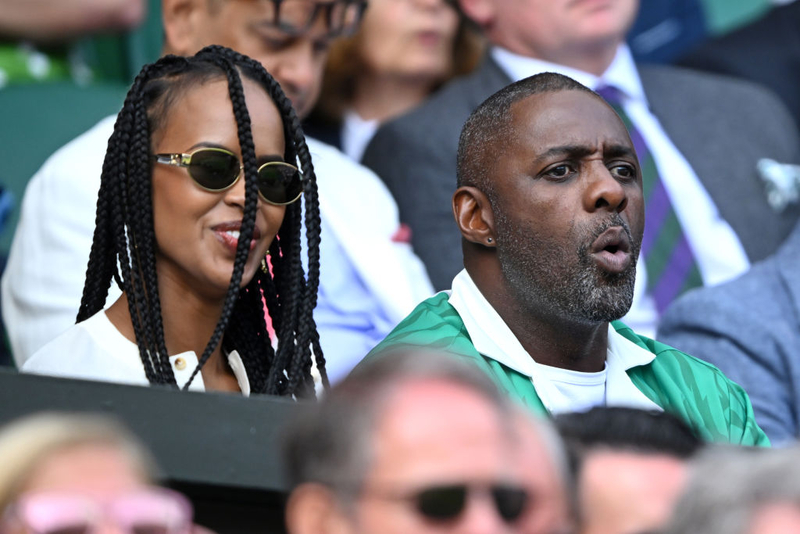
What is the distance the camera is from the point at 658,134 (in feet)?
13.8

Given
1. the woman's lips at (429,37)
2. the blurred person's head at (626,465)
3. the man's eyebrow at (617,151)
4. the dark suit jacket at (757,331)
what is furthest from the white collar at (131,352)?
the woman's lips at (429,37)

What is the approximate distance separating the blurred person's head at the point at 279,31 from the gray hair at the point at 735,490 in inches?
93.5

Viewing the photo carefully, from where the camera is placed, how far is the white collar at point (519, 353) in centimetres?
264

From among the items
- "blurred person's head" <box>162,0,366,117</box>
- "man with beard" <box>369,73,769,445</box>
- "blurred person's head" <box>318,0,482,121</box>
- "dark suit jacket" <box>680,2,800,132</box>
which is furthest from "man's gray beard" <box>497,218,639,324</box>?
"dark suit jacket" <box>680,2,800,132</box>

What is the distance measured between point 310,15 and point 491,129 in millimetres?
1058

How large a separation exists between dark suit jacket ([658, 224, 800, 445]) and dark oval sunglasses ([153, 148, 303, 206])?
4.50 ft

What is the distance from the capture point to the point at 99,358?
2.50 metres

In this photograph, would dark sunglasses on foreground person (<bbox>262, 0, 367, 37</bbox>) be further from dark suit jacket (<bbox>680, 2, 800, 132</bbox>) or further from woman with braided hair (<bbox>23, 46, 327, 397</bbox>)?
dark suit jacket (<bbox>680, 2, 800, 132</bbox>)

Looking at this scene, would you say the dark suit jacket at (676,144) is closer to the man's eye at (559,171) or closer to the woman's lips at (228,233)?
the man's eye at (559,171)

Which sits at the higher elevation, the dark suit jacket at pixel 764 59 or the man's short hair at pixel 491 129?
the man's short hair at pixel 491 129

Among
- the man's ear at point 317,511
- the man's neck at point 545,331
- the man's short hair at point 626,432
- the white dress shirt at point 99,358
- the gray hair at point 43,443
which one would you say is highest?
the gray hair at point 43,443

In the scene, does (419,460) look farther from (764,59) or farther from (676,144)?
(764,59)

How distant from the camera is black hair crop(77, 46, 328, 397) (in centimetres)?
256

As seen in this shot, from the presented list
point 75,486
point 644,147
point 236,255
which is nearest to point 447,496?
point 75,486
